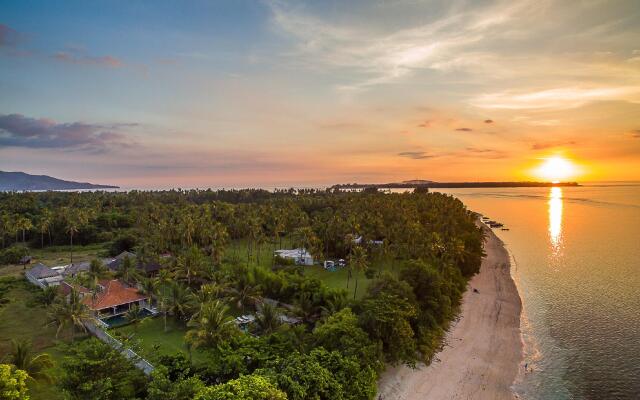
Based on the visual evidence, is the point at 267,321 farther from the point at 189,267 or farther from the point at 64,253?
the point at 64,253

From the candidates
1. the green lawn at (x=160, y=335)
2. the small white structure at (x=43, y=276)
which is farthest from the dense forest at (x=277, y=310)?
the small white structure at (x=43, y=276)

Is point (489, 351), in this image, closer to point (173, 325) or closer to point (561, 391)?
point (561, 391)

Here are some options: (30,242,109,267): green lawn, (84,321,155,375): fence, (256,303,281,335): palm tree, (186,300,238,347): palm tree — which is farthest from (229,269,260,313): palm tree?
(30,242,109,267): green lawn

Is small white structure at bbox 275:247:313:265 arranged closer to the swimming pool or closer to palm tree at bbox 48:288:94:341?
the swimming pool

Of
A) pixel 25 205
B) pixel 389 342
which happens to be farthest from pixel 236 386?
pixel 25 205

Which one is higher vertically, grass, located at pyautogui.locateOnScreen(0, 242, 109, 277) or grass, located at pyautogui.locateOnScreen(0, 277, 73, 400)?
grass, located at pyautogui.locateOnScreen(0, 242, 109, 277)

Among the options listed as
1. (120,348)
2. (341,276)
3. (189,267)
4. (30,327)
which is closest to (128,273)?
(189,267)
